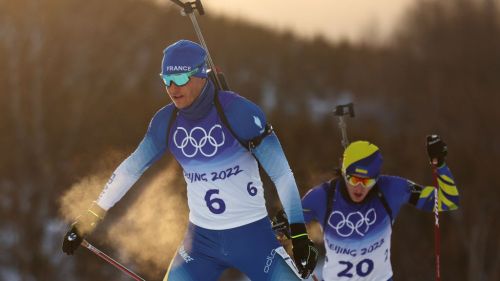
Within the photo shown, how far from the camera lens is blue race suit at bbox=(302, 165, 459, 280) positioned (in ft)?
20.1

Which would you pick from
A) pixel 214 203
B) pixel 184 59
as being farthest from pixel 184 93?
pixel 214 203

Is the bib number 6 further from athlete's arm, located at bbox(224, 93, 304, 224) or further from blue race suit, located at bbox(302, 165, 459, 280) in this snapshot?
blue race suit, located at bbox(302, 165, 459, 280)

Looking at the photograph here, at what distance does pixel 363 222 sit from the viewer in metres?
6.12

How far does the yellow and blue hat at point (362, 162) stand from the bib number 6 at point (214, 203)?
1852 millimetres

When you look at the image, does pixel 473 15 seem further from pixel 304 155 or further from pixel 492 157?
pixel 304 155

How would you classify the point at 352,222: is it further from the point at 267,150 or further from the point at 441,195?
the point at 267,150

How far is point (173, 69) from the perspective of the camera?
14.3 ft

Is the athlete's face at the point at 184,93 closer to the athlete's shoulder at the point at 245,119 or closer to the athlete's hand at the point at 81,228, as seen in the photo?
the athlete's shoulder at the point at 245,119

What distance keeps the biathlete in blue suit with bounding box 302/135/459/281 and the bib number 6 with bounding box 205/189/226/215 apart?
5.85 feet

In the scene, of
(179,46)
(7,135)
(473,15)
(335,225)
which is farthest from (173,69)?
(473,15)

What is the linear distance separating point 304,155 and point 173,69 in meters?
34.8

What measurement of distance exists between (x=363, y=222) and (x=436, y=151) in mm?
873

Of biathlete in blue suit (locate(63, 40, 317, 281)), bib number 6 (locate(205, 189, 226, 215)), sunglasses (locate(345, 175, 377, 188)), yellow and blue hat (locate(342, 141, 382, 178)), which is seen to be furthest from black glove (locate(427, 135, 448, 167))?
bib number 6 (locate(205, 189, 226, 215))

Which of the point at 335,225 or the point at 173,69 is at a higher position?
the point at 173,69
